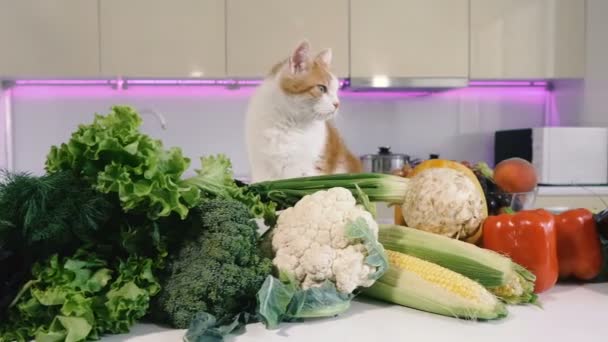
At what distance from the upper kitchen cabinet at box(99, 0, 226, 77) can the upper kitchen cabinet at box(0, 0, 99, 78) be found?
Result: 77 millimetres

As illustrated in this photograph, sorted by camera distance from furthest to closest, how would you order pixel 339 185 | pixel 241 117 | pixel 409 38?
pixel 241 117
pixel 409 38
pixel 339 185

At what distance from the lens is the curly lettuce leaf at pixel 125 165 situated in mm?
626

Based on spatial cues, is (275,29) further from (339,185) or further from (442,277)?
(442,277)

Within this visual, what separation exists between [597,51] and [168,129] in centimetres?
252

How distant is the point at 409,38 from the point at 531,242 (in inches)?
83.3

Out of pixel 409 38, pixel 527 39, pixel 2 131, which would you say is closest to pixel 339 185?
pixel 409 38

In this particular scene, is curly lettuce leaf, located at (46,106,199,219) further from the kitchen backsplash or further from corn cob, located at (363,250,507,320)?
the kitchen backsplash

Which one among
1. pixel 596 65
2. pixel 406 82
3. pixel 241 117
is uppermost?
pixel 596 65

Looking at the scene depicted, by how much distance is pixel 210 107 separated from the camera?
304 cm

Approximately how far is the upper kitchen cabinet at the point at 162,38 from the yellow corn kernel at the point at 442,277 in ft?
6.86

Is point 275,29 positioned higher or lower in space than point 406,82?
higher

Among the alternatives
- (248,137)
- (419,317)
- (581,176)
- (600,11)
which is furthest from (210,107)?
(419,317)

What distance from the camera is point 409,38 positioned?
2.76 meters

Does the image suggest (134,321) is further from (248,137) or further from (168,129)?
(168,129)
